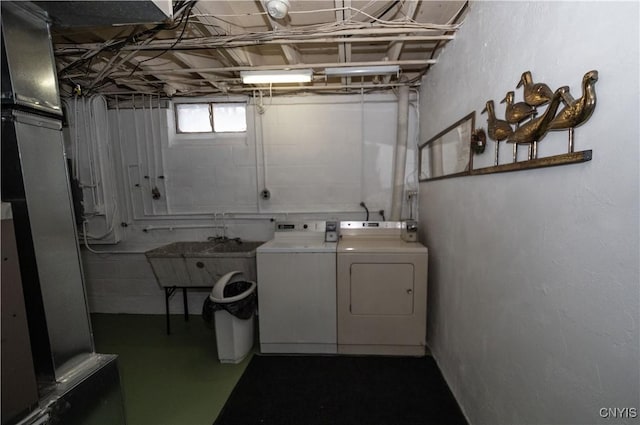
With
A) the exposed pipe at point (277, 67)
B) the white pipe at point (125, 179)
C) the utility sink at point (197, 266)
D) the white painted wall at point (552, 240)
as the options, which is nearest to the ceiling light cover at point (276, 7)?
the exposed pipe at point (277, 67)

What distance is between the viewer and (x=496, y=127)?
126 cm

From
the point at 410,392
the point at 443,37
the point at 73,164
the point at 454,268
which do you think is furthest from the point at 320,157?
the point at 73,164

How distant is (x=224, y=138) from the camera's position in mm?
3041

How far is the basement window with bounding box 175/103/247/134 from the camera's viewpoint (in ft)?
9.99

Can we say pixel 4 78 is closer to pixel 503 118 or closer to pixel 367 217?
pixel 503 118

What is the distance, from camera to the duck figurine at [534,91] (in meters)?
0.95

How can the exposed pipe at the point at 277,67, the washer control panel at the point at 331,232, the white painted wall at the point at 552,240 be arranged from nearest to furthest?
the white painted wall at the point at 552,240 → the exposed pipe at the point at 277,67 → the washer control panel at the point at 331,232

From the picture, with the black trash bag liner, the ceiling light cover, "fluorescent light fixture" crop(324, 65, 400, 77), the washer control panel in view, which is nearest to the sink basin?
the black trash bag liner

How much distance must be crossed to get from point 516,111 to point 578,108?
33cm

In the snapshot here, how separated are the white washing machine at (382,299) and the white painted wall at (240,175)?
86 cm

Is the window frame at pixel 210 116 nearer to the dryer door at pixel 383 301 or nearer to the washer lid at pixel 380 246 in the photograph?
the washer lid at pixel 380 246

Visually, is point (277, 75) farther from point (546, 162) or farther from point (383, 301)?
point (383, 301)

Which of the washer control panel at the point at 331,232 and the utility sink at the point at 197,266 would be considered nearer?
the washer control panel at the point at 331,232

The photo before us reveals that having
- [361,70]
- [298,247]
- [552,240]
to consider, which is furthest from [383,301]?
[361,70]
